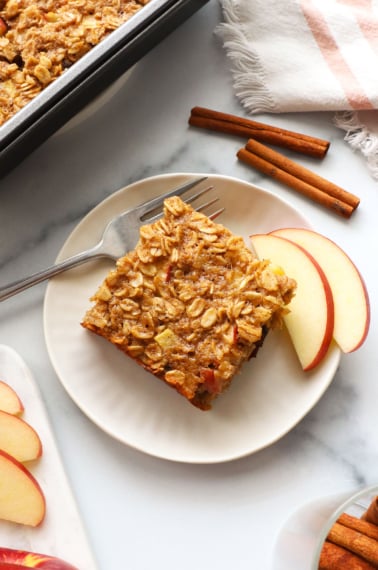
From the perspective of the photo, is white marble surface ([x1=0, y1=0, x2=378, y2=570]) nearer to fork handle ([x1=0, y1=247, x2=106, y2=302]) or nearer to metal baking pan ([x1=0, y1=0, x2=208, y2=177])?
fork handle ([x1=0, y1=247, x2=106, y2=302])

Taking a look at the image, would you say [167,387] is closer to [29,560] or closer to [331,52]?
[29,560]

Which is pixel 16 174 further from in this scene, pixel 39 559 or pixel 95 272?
pixel 39 559

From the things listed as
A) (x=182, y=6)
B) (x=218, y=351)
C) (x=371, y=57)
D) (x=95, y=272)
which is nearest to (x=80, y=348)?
(x=95, y=272)

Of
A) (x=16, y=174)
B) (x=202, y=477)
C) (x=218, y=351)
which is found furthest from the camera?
(x=16, y=174)

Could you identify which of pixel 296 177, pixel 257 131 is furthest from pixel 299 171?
pixel 257 131

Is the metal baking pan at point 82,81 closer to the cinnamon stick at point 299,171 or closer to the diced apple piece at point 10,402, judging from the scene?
the cinnamon stick at point 299,171

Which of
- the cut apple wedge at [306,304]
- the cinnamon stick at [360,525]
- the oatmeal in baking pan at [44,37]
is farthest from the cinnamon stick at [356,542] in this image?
the oatmeal in baking pan at [44,37]
